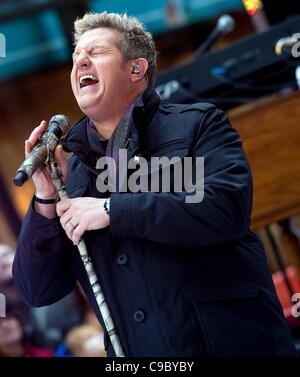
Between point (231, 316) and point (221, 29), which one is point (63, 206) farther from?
point (221, 29)

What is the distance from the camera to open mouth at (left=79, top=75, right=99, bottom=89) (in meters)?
1.48

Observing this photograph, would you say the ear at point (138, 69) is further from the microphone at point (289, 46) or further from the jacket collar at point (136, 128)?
the microphone at point (289, 46)

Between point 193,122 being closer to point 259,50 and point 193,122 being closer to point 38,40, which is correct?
point 259,50

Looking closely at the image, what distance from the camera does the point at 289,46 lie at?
109 inches

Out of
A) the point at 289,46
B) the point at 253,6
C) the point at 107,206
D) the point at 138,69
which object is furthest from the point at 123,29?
the point at 253,6

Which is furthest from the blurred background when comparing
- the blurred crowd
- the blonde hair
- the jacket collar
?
the jacket collar

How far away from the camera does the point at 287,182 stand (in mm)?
2621

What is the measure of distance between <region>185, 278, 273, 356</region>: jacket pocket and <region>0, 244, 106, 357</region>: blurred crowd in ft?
2.54

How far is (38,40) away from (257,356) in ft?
13.8

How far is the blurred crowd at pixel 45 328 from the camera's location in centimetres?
208

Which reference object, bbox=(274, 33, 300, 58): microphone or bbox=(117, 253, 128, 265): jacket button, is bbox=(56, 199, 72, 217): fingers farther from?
bbox=(274, 33, 300, 58): microphone

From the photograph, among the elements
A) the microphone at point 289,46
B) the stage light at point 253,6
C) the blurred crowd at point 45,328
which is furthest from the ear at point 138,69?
the stage light at point 253,6

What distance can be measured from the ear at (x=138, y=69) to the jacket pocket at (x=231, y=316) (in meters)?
0.46
